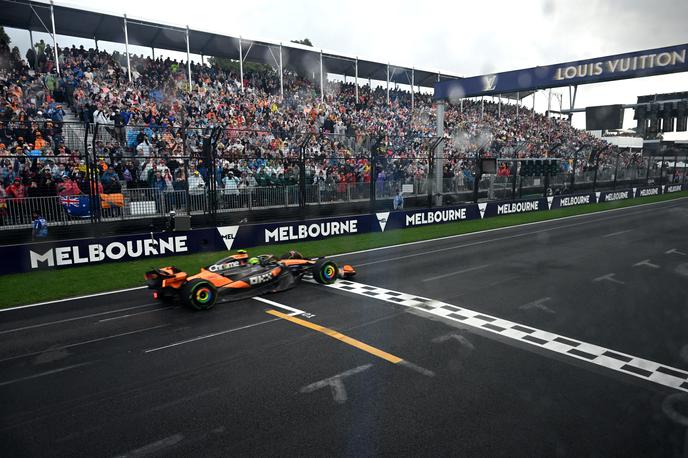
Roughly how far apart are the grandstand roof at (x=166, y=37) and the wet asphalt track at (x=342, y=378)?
19465 mm

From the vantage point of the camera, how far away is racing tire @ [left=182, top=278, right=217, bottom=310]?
872cm

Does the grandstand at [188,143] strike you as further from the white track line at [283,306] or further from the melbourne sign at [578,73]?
the white track line at [283,306]

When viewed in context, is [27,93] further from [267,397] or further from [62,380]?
[267,397]

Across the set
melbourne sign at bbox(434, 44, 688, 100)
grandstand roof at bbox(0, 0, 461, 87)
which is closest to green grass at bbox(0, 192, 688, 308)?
melbourne sign at bbox(434, 44, 688, 100)

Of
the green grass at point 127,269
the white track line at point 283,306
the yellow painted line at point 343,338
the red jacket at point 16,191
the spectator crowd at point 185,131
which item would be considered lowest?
the yellow painted line at point 343,338

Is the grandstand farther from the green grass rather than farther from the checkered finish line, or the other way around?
the checkered finish line

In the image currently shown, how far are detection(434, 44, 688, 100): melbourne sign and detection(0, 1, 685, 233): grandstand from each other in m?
4.58

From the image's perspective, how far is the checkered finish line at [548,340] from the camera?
20.3ft

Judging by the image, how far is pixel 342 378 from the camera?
19.8 feet

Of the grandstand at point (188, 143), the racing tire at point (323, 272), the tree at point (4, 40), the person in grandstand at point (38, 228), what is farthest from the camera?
the tree at point (4, 40)

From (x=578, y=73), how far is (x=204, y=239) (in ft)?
59.0

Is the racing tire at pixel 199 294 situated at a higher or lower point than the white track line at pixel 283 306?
higher

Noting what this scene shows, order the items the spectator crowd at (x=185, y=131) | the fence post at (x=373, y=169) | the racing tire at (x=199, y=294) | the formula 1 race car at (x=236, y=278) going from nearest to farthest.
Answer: the racing tire at (x=199, y=294) → the formula 1 race car at (x=236, y=278) → the spectator crowd at (x=185, y=131) → the fence post at (x=373, y=169)

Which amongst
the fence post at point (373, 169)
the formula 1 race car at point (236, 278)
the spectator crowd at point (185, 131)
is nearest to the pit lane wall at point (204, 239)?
the fence post at point (373, 169)
